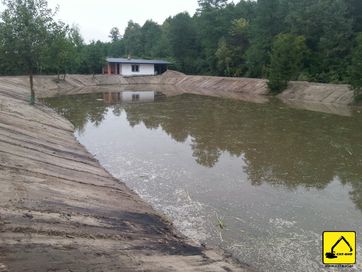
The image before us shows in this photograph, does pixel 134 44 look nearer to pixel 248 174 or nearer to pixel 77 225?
pixel 248 174

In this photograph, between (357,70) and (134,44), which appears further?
(134,44)

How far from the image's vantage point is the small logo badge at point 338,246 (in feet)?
19.6

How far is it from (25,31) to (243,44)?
4454 centimetres

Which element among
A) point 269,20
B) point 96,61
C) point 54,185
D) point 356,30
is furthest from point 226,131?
point 96,61

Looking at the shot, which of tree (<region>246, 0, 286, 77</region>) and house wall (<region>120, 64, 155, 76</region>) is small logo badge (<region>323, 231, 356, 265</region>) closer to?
tree (<region>246, 0, 286, 77</region>)

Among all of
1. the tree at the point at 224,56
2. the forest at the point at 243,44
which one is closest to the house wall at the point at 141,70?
the forest at the point at 243,44

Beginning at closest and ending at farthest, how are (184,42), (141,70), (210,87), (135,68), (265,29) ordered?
(265,29) < (210,87) < (184,42) < (135,68) < (141,70)

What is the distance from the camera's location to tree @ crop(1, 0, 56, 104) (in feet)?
73.6

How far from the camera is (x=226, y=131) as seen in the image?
2095cm

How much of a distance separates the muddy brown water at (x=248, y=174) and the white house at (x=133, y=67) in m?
45.1

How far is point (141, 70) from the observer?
2830 inches

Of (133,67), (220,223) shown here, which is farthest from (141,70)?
(220,223)

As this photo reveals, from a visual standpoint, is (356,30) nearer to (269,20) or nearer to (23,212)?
(269,20)

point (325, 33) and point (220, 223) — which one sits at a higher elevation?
point (325, 33)
